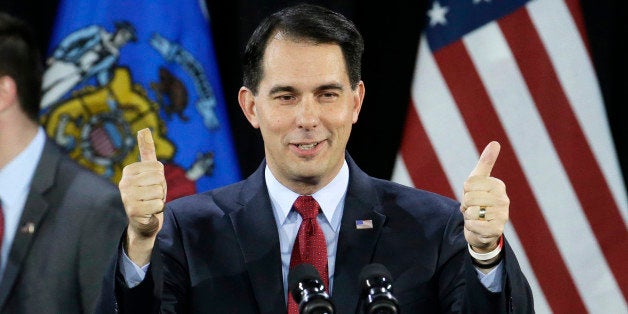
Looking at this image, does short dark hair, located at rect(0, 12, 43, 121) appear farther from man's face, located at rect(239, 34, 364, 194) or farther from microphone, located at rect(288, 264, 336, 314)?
microphone, located at rect(288, 264, 336, 314)

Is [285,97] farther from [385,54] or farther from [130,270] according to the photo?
[385,54]

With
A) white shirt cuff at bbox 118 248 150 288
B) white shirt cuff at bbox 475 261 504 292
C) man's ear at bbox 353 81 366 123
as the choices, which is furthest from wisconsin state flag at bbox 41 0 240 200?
white shirt cuff at bbox 475 261 504 292

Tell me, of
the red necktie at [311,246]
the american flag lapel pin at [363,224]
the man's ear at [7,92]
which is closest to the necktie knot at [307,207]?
the red necktie at [311,246]

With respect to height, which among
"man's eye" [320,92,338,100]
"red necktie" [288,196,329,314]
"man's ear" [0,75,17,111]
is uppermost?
"man's ear" [0,75,17,111]

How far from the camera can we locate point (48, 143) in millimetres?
3262

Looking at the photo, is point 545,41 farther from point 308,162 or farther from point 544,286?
point 308,162

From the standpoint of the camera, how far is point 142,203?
2.01m

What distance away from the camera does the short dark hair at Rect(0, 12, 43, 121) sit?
325cm

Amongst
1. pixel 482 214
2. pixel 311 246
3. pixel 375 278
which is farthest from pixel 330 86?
pixel 375 278

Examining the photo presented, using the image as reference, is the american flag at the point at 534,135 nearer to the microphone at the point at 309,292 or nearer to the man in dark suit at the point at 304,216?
the man in dark suit at the point at 304,216

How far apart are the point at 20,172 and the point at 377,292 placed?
1.82 m

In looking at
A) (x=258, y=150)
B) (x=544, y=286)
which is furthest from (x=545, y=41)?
(x=258, y=150)

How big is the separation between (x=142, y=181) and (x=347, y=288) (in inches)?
21.8

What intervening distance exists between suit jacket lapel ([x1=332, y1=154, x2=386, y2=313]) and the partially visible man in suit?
1.01 meters
